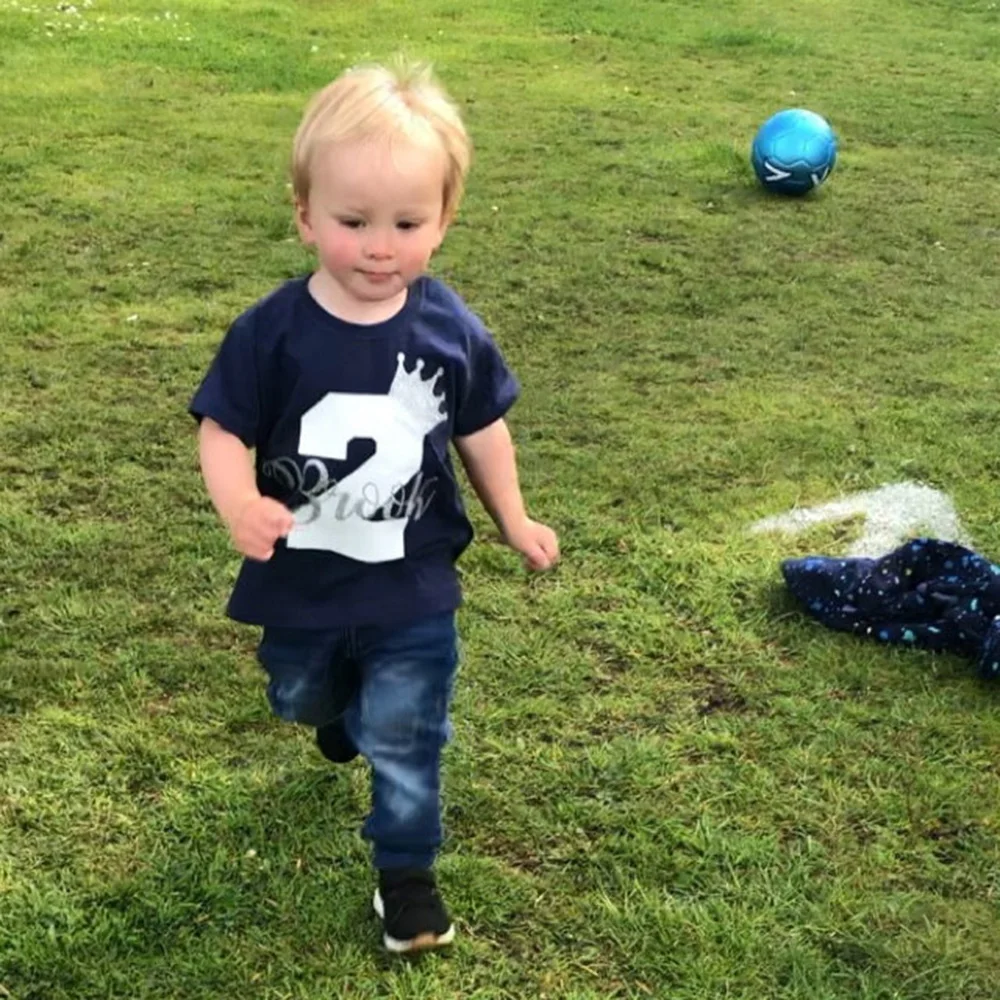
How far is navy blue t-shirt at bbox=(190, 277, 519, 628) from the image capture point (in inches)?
88.8

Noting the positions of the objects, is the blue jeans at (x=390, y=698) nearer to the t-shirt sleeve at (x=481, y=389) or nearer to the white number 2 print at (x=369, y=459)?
the white number 2 print at (x=369, y=459)

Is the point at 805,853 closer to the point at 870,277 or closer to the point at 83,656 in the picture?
the point at 83,656

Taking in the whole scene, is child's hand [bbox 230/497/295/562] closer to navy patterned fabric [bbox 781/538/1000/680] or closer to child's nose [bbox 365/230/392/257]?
child's nose [bbox 365/230/392/257]

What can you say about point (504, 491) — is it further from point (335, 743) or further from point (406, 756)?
point (335, 743)

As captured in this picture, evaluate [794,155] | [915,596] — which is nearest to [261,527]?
→ [915,596]

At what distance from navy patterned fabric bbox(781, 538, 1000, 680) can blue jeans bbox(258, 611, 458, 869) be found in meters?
1.47

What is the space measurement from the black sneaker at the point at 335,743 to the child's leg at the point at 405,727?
29 cm

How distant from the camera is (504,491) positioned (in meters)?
2.51

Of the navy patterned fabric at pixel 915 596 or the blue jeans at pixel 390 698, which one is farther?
the navy patterned fabric at pixel 915 596

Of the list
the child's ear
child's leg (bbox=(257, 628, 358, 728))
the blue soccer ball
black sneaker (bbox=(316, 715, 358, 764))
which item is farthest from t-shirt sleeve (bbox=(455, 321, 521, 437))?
the blue soccer ball

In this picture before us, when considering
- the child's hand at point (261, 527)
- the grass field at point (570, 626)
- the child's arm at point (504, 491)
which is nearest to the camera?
the child's hand at point (261, 527)

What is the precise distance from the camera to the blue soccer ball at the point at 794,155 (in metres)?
7.62

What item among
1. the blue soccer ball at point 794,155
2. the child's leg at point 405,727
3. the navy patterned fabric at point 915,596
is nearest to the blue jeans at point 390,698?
the child's leg at point 405,727

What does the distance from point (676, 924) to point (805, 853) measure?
0.38m
